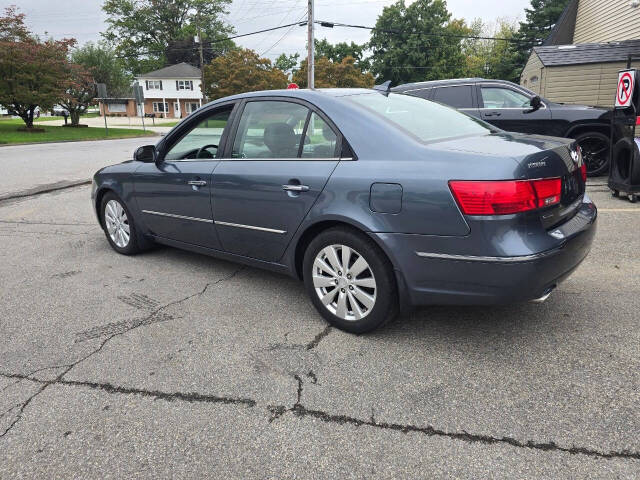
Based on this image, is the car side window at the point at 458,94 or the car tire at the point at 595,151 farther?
the car side window at the point at 458,94

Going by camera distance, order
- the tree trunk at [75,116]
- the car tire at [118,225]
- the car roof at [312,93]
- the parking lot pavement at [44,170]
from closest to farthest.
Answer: the car roof at [312,93], the car tire at [118,225], the parking lot pavement at [44,170], the tree trunk at [75,116]

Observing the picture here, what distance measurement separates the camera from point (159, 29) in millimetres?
70875

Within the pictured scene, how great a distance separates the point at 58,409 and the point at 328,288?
5.52ft

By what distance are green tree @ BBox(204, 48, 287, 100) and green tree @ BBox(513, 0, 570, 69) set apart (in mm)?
26793

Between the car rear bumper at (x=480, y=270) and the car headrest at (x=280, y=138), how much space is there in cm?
104

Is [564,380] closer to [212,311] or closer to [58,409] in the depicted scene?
[212,311]

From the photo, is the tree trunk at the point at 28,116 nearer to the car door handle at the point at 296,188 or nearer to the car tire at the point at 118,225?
the car tire at the point at 118,225

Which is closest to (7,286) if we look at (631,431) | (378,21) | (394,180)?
(394,180)

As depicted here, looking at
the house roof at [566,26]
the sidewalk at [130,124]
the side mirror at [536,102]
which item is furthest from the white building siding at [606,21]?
the sidewalk at [130,124]

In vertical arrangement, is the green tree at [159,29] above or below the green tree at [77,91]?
above

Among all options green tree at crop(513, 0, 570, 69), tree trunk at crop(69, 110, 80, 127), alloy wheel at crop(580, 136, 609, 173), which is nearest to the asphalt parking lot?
alloy wheel at crop(580, 136, 609, 173)

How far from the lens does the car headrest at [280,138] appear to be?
348 cm

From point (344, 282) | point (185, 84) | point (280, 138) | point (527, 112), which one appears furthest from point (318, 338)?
point (185, 84)

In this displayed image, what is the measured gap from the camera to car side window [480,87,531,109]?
8784 mm
